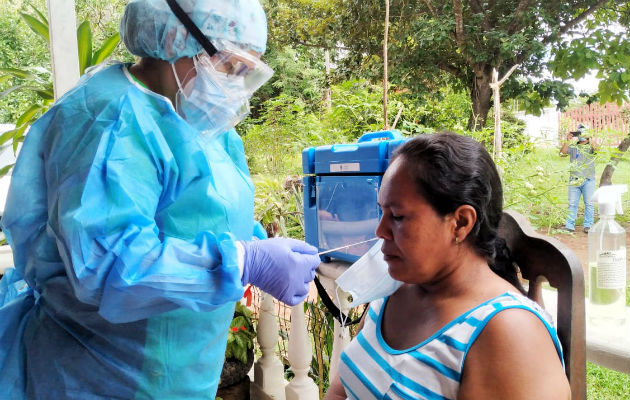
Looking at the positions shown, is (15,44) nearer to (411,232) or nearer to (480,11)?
(480,11)

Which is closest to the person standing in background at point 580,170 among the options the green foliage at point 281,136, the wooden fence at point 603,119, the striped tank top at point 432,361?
the wooden fence at point 603,119

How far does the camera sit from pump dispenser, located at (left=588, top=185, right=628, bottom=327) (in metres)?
1.10

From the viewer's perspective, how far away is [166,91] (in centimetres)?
117

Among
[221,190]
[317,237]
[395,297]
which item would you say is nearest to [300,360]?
[317,237]

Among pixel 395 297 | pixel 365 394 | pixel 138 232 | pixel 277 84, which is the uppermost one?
pixel 277 84

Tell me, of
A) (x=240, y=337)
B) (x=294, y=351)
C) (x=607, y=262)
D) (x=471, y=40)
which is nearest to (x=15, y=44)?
(x=471, y=40)

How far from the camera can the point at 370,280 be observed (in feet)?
4.17

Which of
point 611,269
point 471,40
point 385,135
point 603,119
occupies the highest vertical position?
point 471,40

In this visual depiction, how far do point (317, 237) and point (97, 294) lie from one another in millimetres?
964

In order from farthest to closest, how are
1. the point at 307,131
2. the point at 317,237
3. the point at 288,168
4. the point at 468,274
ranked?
the point at 288,168, the point at 307,131, the point at 317,237, the point at 468,274

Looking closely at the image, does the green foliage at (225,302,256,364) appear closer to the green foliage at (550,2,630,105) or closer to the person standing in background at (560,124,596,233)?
the person standing in background at (560,124,596,233)

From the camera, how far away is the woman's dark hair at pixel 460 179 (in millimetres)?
964

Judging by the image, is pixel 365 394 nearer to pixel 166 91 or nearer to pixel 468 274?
pixel 468 274

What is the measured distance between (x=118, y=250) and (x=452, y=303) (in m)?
0.67
